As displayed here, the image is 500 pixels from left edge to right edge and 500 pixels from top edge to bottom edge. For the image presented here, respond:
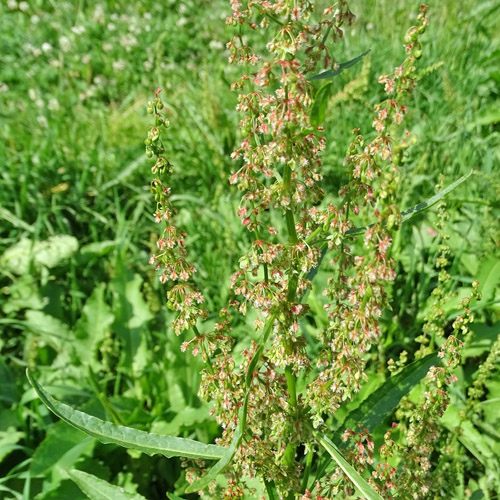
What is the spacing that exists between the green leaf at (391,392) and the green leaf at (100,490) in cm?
76

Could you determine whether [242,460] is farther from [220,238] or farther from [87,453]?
[220,238]

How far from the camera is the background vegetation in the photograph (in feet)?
8.49

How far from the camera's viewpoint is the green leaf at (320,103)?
3.68ft

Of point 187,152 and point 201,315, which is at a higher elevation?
point 187,152

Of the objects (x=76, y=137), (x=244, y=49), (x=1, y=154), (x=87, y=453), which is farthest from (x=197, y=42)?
(x=244, y=49)

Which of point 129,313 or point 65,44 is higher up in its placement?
point 65,44

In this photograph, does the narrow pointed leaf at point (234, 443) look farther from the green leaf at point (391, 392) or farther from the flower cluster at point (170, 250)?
the green leaf at point (391, 392)

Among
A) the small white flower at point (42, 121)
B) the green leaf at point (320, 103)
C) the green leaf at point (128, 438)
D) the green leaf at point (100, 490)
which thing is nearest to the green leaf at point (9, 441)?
the green leaf at point (100, 490)

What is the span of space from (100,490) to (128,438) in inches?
21.0

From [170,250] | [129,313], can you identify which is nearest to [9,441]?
[129,313]

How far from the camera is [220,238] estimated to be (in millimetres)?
3533

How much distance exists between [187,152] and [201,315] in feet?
9.79

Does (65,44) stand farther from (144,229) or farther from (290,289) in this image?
(290,289)

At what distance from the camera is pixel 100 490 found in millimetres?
1916
